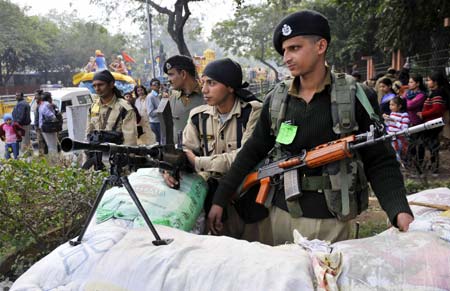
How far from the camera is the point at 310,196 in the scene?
1953 millimetres

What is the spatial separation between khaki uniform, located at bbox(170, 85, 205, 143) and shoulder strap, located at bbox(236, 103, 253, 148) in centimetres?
98

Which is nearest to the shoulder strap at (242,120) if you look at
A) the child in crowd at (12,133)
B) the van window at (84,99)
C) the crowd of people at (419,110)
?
the crowd of people at (419,110)

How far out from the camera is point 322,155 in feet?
6.07

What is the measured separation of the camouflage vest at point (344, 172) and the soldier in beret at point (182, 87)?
1.55 metres

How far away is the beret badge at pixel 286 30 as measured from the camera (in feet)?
6.10

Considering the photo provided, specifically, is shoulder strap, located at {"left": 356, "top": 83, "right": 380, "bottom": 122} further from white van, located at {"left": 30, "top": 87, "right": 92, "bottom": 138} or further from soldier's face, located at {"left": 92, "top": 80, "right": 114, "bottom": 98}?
white van, located at {"left": 30, "top": 87, "right": 92, "bottom": 138}

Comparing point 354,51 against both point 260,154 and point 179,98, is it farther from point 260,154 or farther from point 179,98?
point 260,154

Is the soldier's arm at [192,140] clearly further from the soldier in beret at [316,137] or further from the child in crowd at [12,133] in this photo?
the child in crowd at [12,133]

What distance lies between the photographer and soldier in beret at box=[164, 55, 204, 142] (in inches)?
129

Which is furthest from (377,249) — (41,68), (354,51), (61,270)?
(41,68)

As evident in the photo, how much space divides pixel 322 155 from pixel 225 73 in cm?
79

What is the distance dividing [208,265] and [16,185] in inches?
80.3

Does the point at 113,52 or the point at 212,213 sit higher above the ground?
the point at 113,52

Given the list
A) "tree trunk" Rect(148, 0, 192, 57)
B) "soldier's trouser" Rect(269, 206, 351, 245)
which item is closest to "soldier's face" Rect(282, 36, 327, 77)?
"soldier's trouser" Rect(269, 206, 351, 245)
